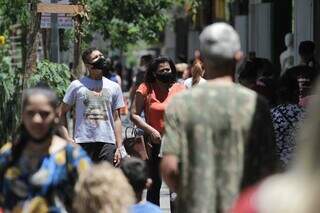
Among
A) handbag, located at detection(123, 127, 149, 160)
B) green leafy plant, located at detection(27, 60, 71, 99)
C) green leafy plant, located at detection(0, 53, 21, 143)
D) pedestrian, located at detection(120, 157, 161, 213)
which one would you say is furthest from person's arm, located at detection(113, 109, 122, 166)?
pedestrian, located at detection(120, 157, 161, 213)

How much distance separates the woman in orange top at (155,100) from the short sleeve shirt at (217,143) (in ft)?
14.6

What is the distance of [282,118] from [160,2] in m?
12.3

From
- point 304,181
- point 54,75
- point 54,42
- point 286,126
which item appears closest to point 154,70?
point 54,75

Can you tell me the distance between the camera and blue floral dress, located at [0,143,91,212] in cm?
522

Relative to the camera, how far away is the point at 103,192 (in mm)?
5109

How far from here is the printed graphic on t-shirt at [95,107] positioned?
9.52m

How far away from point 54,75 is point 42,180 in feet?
20.7

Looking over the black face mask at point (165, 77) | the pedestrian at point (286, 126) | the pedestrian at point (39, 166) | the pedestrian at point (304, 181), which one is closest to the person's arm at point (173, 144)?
the pedestrian at point (39, 166)

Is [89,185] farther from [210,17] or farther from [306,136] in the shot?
[210,17]

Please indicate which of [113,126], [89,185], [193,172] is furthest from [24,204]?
[113,126]

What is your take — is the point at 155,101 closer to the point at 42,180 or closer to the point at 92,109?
the point at 92,109

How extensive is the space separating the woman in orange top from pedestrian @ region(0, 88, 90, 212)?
4248 mm

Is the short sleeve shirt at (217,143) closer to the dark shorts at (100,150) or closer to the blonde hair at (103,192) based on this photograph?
the blonde hair at (103,192)

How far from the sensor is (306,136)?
260 centimetres
